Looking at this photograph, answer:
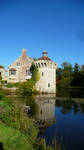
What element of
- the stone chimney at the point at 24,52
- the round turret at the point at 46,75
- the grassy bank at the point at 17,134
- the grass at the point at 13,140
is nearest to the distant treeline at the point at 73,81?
the round turret at the point at 46,75

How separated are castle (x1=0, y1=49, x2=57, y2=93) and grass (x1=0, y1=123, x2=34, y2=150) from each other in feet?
73.7

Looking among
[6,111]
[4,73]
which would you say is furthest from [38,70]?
[6,111]

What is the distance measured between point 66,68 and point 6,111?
4932 cm

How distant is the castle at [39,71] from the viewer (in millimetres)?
27875

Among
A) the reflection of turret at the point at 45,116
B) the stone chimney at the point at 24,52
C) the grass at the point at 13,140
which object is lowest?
the reflection of turret at the point at 45,116

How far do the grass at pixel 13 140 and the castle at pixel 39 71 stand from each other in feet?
73.7

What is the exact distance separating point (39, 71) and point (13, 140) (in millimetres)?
23737

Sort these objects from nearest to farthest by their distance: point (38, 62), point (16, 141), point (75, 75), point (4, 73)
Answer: point (16, 141), point (38, 62), point (4, 73), point (75, 75)

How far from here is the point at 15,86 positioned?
94.6 feet

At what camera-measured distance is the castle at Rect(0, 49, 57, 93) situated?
27875 mm

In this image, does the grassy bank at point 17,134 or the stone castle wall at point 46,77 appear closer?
the grassy bank at point 17,134

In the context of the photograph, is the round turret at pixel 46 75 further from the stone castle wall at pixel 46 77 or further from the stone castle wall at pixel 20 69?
the stone castle wall at pixel 20 69

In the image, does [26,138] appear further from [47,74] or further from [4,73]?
[4,73]

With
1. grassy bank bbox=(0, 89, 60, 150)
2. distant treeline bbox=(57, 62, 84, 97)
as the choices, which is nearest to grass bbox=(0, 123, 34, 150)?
grassy bank bbox=(0, 89, 60, 150)
